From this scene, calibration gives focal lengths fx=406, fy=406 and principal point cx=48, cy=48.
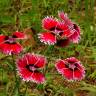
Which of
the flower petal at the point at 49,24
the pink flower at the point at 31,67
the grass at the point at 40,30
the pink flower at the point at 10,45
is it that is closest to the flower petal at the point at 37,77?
the pink flower at the point at 31,67

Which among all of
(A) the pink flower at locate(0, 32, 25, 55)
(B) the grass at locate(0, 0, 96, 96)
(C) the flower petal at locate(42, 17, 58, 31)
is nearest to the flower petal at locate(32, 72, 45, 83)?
(A) the pink flower at locate(0, 32, 25, 55)

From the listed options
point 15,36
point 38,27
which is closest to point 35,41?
point 38,27

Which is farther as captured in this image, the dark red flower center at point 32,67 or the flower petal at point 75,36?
the flower petal at point 75,36

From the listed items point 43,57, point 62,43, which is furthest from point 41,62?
point 62,43

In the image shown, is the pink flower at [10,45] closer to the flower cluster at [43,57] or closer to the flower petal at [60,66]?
the flower cluster at [43,57]

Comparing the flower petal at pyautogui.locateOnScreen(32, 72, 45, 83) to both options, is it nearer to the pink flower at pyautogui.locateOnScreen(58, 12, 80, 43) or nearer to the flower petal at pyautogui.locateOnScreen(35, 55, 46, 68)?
the flower petal at pyautogui.locateOnScreen(35, 55, 46, 68)

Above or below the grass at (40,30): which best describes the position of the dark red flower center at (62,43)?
above
